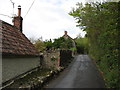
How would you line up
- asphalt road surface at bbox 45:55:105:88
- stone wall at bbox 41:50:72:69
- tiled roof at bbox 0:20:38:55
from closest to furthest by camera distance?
asphalt road surface at bbox 45:55:105:88
tiled roof at bbox 0:20:38:55
stone wall at bbox 41:50:72:69

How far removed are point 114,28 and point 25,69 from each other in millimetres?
7933

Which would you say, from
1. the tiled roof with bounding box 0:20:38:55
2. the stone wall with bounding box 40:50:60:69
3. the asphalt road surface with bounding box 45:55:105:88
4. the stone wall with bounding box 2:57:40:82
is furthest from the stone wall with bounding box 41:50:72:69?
the stone wall with bounding box 2:57:40:82

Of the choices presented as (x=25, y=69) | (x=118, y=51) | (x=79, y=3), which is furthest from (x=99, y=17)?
(x=79, y=3)

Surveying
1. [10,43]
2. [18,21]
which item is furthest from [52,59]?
[10,43]

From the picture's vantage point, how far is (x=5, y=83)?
29.8 ft

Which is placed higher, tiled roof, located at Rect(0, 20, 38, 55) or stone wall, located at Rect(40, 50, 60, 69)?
tiled roof, located at Rect(0, 20, 38, 55)

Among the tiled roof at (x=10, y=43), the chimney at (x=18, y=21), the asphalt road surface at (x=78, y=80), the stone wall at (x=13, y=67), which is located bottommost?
the asphalt road surface at (x=78, y=80)

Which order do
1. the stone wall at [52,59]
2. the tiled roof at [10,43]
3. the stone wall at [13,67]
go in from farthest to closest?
1. the stone wall at [52,59]
2. the tiled roof at [10,43]
3. the stone wall at [13,67]

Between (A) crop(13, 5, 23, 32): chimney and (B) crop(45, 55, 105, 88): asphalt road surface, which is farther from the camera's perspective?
(A) crop(13, 5, 23, 32): chimney

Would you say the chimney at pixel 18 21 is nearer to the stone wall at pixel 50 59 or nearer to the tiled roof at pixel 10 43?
the tiled roof at pixel 10 43

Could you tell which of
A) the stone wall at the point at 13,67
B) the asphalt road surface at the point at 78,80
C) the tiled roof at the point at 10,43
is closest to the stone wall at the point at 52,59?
the asphalt road surface at the point at 78,80

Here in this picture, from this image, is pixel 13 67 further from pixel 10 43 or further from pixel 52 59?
pixel 52 59

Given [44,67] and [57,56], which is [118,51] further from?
[44,67]

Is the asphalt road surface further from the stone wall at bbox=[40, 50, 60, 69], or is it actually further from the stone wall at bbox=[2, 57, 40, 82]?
the stone wall at bbox=[40, 50, 60, 69]
